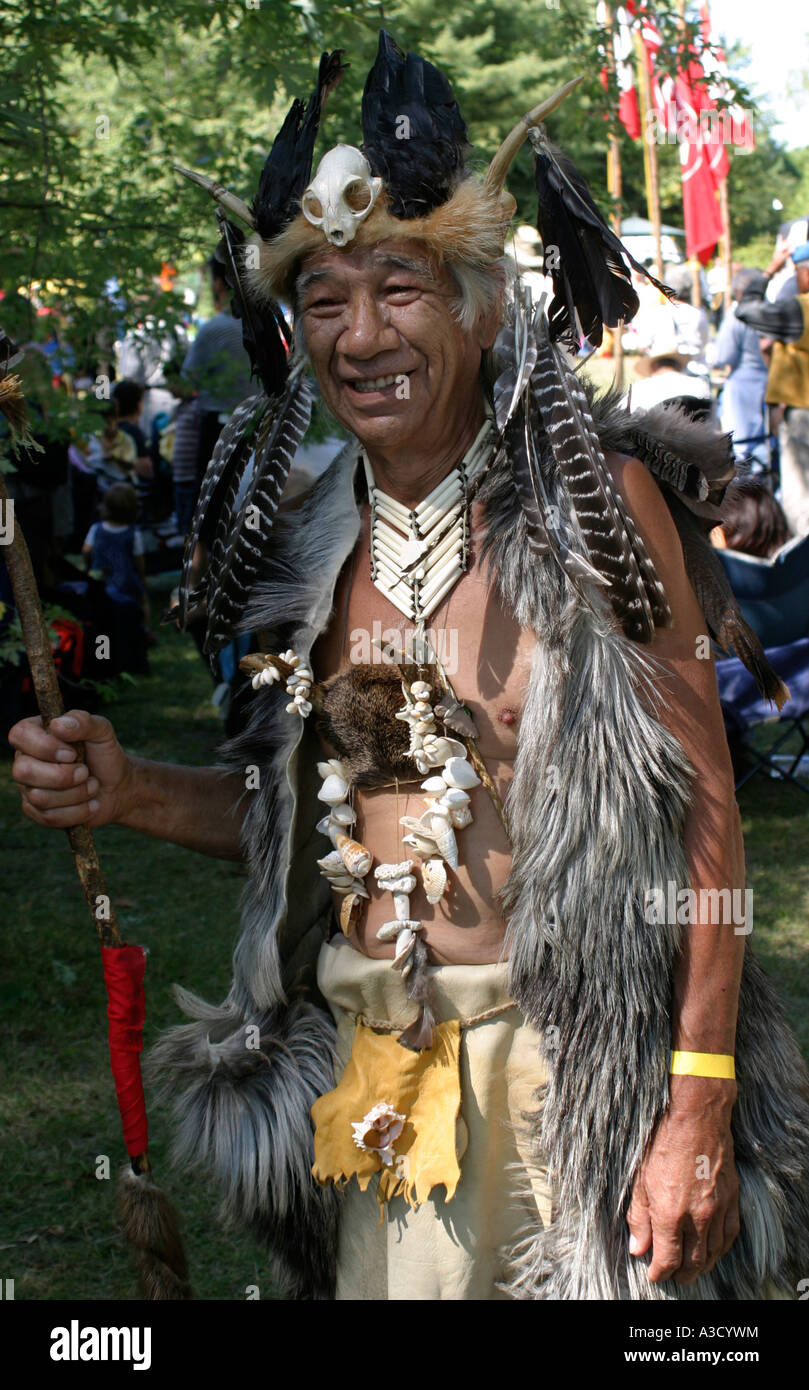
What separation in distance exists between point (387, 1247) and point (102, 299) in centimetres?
384

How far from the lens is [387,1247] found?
7.20 ft

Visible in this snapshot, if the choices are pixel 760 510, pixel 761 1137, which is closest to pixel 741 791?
pixel 760 510

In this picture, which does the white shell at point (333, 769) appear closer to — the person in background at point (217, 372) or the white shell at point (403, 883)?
the white shell at point (403, 883)

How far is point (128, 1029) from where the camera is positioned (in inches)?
88.9

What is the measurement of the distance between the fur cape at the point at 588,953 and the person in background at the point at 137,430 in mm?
9475

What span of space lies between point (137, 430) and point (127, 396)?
585 millimetres

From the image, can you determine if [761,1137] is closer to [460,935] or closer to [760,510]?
[460,935]

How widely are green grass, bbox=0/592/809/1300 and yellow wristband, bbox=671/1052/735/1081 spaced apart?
123cm

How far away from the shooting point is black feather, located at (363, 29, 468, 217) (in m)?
1.99

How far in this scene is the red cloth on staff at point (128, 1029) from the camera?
87.8 inches

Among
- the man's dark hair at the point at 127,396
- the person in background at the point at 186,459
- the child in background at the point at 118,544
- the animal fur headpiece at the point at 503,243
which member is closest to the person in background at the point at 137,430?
the man's dark hair at the point at 127,396

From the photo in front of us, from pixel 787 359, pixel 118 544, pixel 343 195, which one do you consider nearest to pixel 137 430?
pixel 118 544

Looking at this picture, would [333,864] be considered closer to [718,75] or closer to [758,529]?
[718,75]

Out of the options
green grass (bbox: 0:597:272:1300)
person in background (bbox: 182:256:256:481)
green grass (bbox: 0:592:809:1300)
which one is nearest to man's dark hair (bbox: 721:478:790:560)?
green grass (bbox: 0:592:809:1300)
